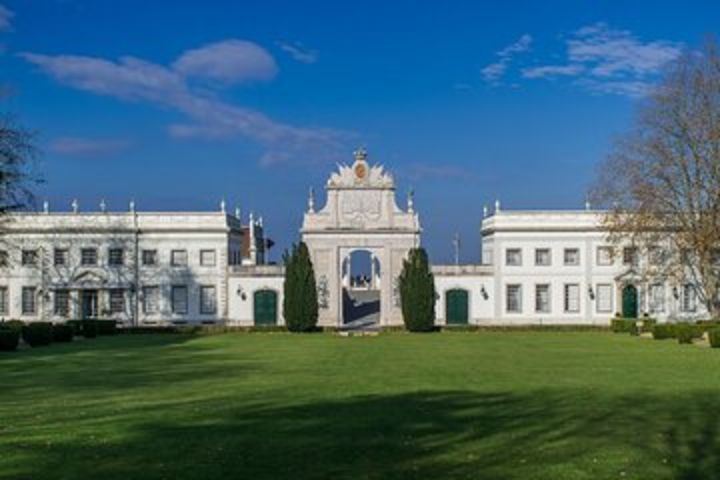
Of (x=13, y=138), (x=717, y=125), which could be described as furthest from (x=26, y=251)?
(x=717, y=125)

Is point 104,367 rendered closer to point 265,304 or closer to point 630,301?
point 265,304

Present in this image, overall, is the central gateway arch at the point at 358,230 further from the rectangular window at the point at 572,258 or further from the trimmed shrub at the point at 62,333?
the trimmed shrub at the point at 62,333

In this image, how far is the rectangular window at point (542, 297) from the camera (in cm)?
6256

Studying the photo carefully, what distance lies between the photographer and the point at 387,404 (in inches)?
683

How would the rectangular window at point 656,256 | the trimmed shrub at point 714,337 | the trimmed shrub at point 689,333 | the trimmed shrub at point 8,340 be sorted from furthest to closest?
the rectangular window at point 656,256
the trimmed shrub at point 689,333
the trimmed shrub at point 714,337
the trimmed shrub at point 8,340

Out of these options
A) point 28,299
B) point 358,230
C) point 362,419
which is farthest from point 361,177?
point 362,419

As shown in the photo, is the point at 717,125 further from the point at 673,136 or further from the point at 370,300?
the point at 370,300

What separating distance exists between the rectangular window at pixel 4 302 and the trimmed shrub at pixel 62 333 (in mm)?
17815

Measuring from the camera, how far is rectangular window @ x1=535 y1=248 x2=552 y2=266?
206 feet

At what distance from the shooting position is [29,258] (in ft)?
204

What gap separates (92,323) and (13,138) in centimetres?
1399

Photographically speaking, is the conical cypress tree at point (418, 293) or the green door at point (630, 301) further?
the green door at point (630, 301)

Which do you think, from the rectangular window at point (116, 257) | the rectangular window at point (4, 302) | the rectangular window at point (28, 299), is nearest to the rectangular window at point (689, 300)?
the rectangular window at point (116, 257)

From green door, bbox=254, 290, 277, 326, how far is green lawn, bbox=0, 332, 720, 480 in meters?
32.7
